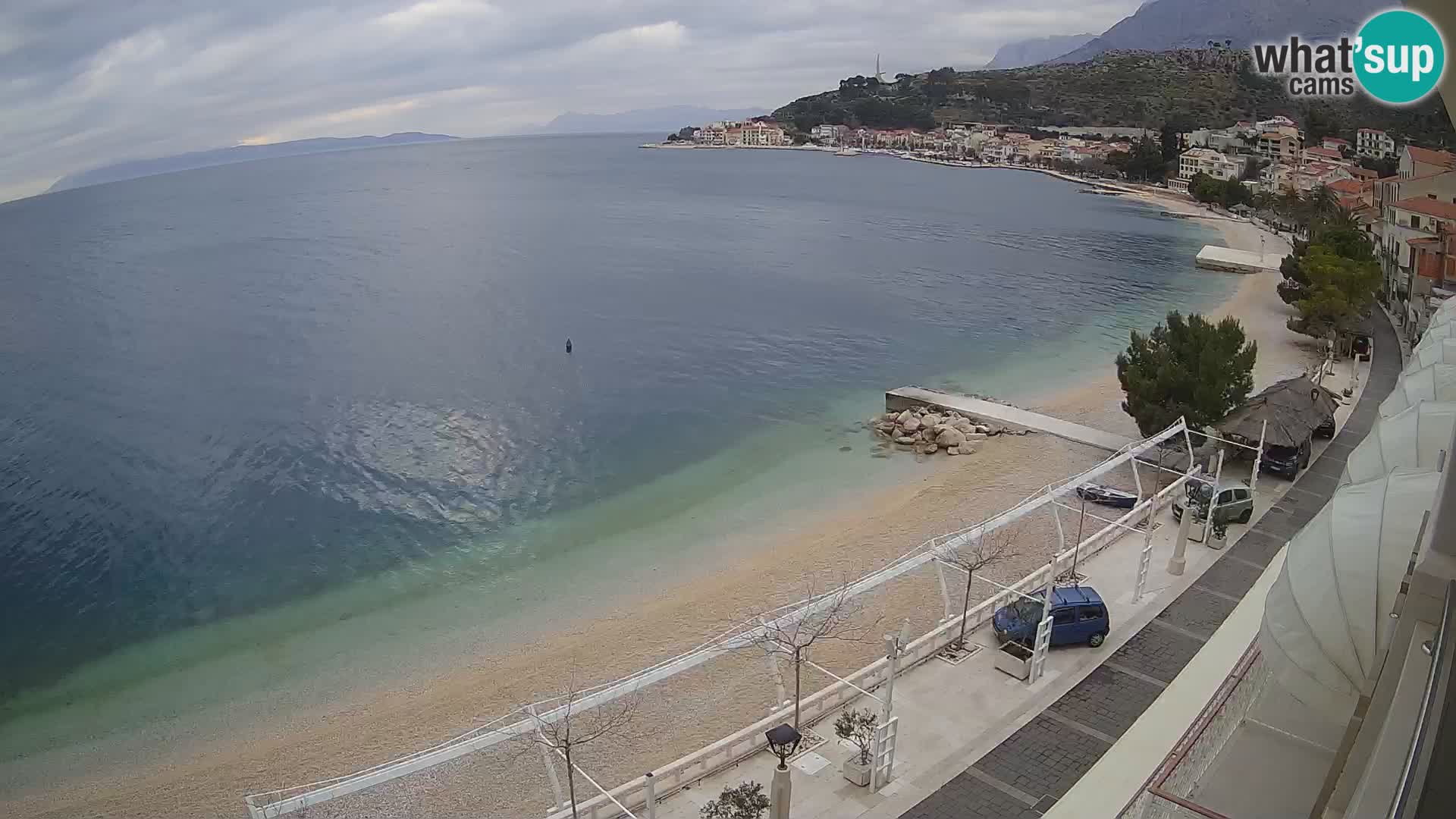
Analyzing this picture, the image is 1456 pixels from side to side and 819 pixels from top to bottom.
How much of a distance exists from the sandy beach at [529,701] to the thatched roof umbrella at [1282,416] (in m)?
4.89

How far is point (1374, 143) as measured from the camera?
3460 inches

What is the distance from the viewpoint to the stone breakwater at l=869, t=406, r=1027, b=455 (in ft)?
86.6

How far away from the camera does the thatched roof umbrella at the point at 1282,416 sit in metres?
19.3

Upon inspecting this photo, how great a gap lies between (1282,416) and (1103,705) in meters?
11.7

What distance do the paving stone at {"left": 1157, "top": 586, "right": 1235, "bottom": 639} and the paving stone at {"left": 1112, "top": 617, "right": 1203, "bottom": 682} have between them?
0.35m

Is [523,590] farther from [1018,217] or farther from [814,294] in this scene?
[1018,217]

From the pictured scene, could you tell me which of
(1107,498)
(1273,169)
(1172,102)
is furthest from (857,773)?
(1172,102)

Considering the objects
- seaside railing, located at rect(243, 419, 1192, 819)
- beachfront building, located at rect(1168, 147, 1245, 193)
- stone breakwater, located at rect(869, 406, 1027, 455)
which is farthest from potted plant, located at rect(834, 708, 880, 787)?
beachfront building, located at rect(1168, 147, 1245, 193)

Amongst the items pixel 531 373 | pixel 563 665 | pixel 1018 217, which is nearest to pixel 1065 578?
pixel 563 665

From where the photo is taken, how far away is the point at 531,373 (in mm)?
37969

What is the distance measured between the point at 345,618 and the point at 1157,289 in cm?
4764

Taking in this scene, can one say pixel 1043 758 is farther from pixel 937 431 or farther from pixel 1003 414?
pixel 1003 414

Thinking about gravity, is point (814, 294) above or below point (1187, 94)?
below

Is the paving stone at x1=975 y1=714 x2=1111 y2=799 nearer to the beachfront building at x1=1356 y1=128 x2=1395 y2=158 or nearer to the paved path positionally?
the paved path
